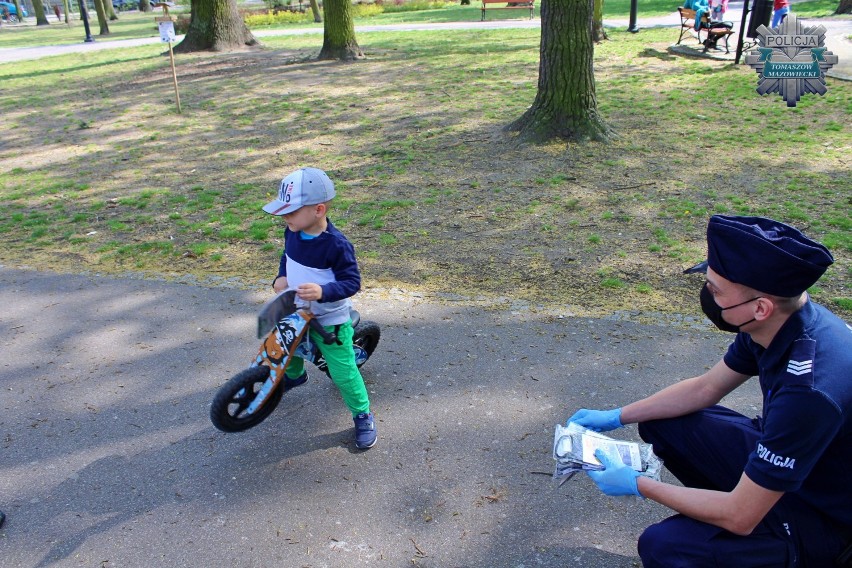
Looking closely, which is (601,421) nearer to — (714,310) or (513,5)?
(714,310)

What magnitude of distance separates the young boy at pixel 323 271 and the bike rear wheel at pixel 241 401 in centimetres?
34

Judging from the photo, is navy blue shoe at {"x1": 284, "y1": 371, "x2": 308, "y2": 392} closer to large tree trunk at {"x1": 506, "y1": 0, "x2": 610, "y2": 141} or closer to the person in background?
large tree trunk at {"x1": 506, "y1": 0, "x2": 610, "y2": 141}

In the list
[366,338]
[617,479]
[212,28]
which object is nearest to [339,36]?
[212,28]

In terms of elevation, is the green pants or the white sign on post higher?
the white sign on post

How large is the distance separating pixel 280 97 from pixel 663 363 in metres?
10.4

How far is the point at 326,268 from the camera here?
3.38 metres

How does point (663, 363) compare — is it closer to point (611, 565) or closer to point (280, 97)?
point (611, 565)

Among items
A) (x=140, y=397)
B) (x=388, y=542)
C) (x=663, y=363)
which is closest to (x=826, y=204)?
(x=663, y=363)

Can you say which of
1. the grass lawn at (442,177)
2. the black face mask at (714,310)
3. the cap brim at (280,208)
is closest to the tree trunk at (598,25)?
the grass lawn at (442,177)

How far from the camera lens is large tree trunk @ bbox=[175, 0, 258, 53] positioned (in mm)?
18531

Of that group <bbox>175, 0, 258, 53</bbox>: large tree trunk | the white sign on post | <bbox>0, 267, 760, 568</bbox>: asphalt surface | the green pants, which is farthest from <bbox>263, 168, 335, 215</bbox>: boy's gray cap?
<bbox>175, 0, 258, 53</bbox>: large tree trunk

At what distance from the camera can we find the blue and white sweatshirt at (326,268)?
3.33 metres

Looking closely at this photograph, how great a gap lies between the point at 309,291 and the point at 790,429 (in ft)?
6.65

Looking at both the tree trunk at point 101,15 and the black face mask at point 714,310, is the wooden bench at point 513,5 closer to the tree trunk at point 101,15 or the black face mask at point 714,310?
the tree trunk at point 101,15
